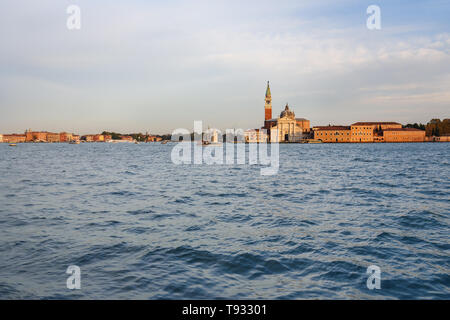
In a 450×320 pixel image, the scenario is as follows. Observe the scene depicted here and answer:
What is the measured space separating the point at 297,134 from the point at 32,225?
142543mm

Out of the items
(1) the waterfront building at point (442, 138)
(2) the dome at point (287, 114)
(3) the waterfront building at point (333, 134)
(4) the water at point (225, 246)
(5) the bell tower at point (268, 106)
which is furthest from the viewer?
(5) the bell tower at point (268, 106)

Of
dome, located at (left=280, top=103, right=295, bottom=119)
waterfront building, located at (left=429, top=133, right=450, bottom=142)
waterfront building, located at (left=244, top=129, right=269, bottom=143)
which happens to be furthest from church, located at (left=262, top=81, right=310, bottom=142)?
waterfront building, located at (left=429, top=133, right=450, bottom=142)

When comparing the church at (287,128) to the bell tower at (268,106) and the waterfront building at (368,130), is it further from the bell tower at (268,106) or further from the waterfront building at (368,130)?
the waterfront building at (368,130)

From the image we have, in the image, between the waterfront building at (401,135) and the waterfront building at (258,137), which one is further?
Answer: the waterfront building at (258,137)

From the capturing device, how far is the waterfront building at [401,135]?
14400cm

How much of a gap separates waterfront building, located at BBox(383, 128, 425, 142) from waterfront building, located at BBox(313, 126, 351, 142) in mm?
15622

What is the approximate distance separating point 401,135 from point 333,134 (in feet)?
95.4

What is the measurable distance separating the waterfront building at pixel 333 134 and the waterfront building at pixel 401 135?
15.6 m

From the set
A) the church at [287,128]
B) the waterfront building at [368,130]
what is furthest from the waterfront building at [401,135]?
the church at [287,128]

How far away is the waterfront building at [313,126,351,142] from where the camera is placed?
472 ft

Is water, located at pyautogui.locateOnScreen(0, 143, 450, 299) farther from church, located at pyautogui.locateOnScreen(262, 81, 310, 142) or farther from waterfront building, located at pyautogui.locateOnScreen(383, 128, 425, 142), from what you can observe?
waterfront building, located at pyautogui.locateOnScreen(383, 128, 425, 142)

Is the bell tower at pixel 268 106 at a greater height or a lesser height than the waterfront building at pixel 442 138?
greater

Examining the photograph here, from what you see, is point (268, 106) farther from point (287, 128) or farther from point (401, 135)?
point (401, 135)
